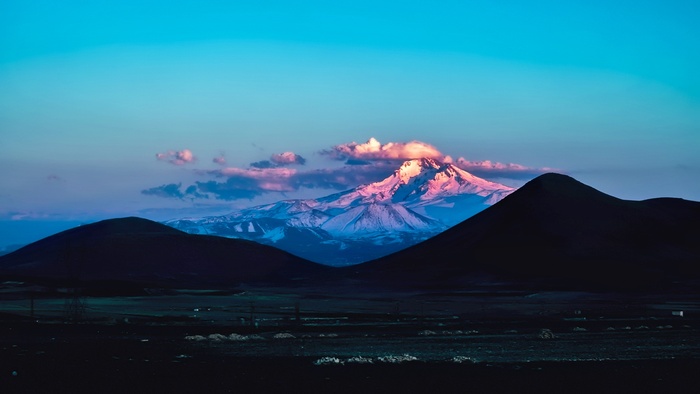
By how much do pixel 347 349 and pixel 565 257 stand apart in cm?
13224

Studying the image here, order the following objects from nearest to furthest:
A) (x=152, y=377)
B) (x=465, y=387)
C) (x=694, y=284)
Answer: (x=465, y=387), (x=152, y=377), (x=694, y=284)

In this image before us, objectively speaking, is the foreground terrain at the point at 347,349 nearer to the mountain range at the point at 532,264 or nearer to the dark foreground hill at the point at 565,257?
the mountain range at the point at 532,264

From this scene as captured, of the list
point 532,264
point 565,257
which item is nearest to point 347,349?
point 532,264

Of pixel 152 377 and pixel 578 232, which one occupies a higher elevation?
pixel 578 232

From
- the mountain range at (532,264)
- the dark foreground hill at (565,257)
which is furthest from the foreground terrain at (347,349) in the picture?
the dark foreground hill at (565,257)

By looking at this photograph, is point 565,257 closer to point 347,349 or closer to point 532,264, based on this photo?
point 532,264

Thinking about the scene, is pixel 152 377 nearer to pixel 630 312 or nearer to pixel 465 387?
pixel 465 387

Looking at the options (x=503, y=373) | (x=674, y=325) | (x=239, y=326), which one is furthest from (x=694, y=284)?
(x=503, y=373)

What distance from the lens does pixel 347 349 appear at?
5044 cm

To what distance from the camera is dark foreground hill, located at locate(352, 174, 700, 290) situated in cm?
15950

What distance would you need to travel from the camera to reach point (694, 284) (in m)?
141

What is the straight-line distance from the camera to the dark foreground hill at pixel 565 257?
523 feet

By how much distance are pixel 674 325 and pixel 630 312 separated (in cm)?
1990

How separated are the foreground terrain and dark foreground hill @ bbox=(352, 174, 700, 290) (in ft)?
211
